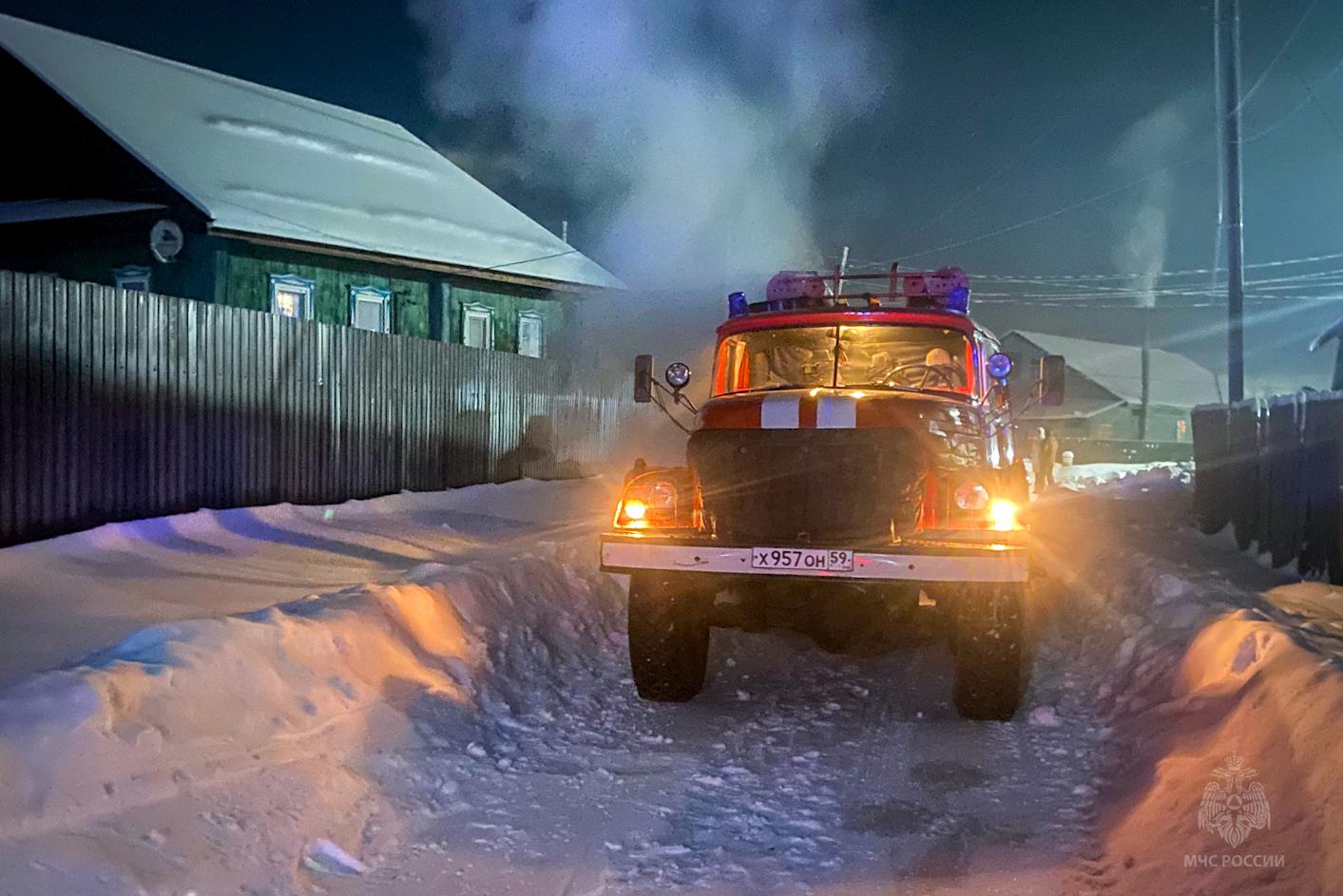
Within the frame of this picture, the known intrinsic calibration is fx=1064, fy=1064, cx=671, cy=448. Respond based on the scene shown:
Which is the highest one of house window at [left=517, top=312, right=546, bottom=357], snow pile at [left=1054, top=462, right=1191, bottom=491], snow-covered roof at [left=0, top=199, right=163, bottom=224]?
snow-covered roof at [left=0, top=199, right=163, bottom=224]

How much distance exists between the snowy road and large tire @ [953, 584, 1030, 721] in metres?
0.23

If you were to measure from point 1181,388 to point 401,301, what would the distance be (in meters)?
64.0

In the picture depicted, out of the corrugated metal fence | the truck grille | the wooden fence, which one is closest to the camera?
the truck grille

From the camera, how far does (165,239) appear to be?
19.2 m

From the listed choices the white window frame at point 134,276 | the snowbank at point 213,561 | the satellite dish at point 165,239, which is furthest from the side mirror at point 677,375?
the white window frame at point 134,276

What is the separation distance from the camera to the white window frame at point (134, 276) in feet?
65.1

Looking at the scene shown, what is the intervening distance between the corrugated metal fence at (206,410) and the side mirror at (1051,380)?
7.39 metres

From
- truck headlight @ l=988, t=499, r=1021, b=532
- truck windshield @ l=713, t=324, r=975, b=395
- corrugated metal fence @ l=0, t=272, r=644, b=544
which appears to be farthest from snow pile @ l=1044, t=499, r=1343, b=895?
corrugated metal fence @ l=0, t=272, r=644, b=544

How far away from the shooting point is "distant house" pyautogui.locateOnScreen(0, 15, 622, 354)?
1934cm

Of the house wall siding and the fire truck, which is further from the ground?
the house wall siding

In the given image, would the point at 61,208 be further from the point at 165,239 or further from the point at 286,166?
the point at 286,166

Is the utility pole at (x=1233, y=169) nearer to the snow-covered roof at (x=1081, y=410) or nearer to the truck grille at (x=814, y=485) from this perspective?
the truck grille at (x=814, y=485)

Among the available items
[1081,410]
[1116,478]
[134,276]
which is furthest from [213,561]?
[1081,410]

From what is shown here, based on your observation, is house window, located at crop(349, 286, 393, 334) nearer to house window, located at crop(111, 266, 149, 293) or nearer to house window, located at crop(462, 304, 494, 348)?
house window, located at crop(462, 304, 494, 348)
